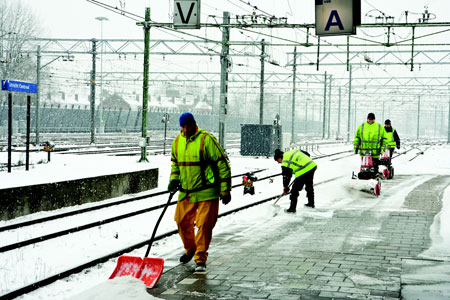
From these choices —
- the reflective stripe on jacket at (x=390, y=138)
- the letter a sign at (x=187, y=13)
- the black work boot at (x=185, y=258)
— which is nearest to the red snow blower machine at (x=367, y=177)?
the reflective stripe on jacket at (x=390, y=138)

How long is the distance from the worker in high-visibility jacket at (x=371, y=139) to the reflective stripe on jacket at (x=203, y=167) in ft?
26.7

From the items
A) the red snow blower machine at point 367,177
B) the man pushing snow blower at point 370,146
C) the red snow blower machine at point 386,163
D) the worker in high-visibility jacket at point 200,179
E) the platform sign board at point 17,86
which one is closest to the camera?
the worker in high-visibility jacket at point 200,179

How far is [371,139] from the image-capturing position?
565 inches

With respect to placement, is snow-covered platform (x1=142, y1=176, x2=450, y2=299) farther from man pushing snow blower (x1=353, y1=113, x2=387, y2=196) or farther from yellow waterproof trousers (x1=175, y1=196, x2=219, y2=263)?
man pushing snow blower (x1=353, y1=113, x2=387, y2=196)

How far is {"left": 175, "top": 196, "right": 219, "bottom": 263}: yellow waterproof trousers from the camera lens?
670 cm

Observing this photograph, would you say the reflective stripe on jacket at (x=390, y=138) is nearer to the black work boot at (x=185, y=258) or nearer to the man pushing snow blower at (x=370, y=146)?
the man pushing snow blower at (x=370, y=146)

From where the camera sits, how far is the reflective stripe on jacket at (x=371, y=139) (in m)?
14.3

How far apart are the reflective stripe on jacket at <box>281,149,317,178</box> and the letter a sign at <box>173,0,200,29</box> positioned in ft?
22.6

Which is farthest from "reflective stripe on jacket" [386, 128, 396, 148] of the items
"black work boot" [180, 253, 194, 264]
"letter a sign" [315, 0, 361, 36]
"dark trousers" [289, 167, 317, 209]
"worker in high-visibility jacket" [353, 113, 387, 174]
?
"black work boot" [180, 253, 194, 264]

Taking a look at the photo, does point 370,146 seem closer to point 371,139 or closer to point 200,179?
point 371,139

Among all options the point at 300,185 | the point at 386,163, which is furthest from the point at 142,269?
the point at 386,163

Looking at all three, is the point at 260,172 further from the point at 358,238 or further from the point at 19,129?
the point at 19,129

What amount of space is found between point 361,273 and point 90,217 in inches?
248

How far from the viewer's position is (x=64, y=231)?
928cm
